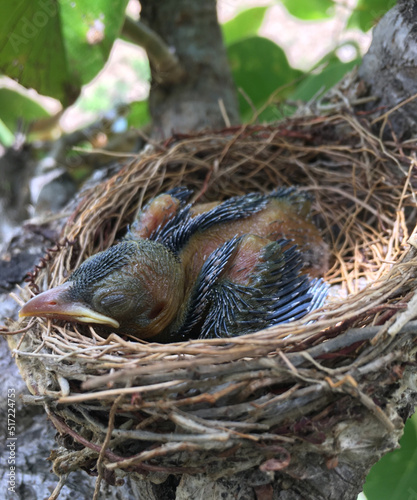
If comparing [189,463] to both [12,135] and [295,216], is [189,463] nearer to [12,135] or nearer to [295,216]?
[295,216]

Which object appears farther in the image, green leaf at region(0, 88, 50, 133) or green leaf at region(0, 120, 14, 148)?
green leaf at region(0, 120, 14, 148)

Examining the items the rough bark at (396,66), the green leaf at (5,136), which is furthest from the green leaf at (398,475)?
the green leaf at (5,136)

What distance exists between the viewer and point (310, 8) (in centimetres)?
173

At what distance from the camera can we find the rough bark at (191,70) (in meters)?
1.48

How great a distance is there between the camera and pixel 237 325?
0.86m

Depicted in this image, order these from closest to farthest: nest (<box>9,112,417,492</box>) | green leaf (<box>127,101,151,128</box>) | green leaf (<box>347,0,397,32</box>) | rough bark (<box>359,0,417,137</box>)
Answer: nest (<box>9,112,417,492</box>) → rough bark (<box>359,0,417,137</box>) → green leaf (<box>347,0,397,32</box>) → green leaf (<box>127,101,151,128</box>)

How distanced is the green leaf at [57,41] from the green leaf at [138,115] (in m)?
0.65

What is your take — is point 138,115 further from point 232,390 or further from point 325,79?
point 232,390

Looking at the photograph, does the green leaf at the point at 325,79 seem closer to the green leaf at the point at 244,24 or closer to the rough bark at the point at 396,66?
the rough bark at the point at 396,66

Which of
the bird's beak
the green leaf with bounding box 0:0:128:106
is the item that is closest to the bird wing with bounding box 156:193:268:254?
the bird's beak

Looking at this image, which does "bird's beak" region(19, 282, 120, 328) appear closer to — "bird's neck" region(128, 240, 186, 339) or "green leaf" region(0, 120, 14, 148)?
"bird's neck" region(128, 240, 186, 339)

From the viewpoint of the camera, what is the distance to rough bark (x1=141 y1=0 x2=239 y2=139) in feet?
4.87

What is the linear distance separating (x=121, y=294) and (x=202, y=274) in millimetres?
189

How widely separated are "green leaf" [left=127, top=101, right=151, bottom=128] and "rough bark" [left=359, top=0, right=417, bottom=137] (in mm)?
930
